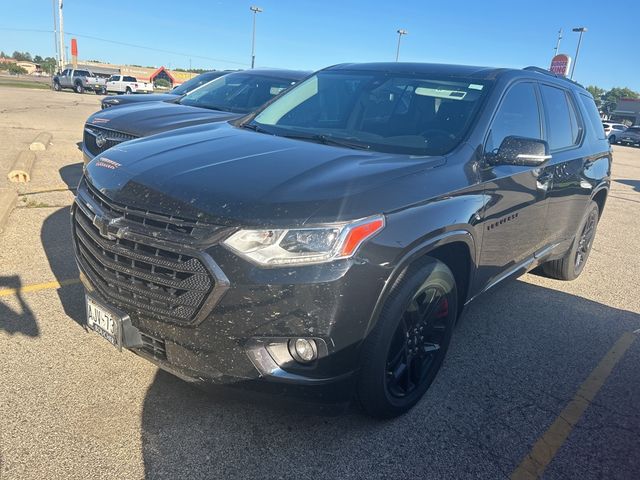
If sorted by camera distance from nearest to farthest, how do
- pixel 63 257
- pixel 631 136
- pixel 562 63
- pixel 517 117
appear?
pixel 517 117 < pixel 63 257 < pixel 562 63 < pixel 631 136

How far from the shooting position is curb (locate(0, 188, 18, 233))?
5.46 meters

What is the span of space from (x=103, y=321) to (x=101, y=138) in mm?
4052

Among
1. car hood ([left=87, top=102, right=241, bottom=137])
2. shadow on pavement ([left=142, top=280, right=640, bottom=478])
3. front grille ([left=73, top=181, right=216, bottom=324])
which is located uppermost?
car hood ([left=87, top=102, right=241, bottom=137])

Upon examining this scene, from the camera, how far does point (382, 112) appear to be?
3.66m

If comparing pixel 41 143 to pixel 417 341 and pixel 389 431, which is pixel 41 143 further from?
pixel 389 431

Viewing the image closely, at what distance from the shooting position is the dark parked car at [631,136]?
130 ft

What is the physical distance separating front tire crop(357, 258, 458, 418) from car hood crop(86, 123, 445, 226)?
44 cm

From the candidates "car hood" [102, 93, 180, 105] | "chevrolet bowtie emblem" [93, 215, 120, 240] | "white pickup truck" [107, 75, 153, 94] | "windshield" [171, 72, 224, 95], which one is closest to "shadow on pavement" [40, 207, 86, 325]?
"chevrolet bowtie emblem" [93, 215, 120, 240]

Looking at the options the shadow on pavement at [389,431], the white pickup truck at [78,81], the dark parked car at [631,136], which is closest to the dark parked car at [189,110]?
the shadow on pavement at [389,431]

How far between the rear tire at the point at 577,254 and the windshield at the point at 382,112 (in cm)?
243

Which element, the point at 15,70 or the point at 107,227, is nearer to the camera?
the point at 107,227

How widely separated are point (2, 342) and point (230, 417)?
5.31 ft

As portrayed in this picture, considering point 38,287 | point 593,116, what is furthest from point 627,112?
point 38,287

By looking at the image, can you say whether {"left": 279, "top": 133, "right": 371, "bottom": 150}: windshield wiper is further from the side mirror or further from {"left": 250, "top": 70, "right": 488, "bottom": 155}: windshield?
the side mirror
